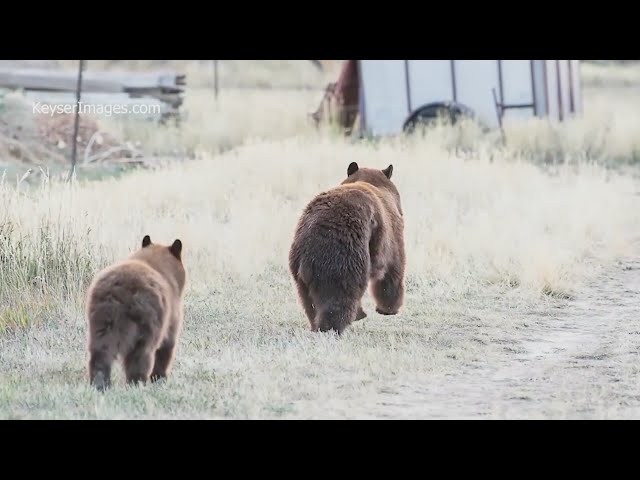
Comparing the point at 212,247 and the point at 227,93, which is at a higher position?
the point at 227,93

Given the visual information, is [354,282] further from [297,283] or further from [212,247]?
[212,247]

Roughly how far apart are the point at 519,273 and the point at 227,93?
1939cm

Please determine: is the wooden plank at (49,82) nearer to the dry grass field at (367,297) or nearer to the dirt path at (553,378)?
the dry grass field at (367,297)

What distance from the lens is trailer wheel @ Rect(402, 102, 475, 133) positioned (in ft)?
67.7

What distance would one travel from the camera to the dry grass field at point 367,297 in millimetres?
7668

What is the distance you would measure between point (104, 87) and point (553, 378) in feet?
50.2

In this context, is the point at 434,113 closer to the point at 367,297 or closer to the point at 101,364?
the point at 367,297

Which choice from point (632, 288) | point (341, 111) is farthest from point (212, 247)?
point (341, 111)

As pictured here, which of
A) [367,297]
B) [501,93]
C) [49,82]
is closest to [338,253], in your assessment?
[367,297]

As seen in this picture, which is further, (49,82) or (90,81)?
(90,81)

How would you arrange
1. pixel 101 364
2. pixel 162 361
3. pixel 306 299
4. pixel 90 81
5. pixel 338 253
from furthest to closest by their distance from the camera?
pixel 90 81 < pixel 306 299 < pixel 338 253 < pixel 162 361 < pixel 101 364

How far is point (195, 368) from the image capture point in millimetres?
8391

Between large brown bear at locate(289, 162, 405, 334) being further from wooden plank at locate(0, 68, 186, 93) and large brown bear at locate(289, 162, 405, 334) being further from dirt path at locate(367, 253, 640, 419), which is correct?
wooden plank at locate(0, 68, 186, 93)

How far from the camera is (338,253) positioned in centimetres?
873
